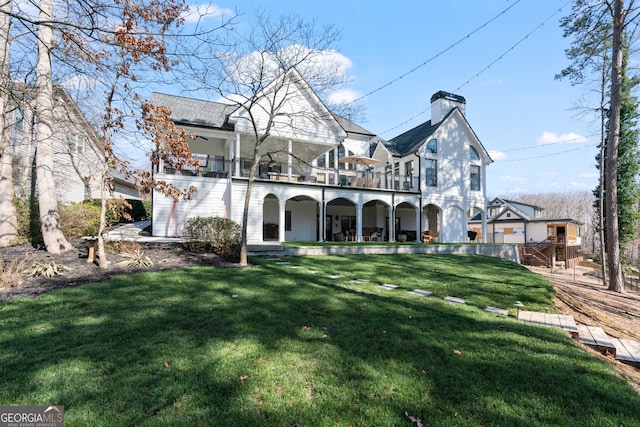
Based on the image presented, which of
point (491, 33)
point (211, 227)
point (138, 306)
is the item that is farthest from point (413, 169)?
point (138, 306)

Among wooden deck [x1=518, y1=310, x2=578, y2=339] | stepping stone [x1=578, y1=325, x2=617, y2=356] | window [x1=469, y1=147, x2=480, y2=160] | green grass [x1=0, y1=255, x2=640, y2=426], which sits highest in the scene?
window [x1=469, y1=147, x2=480, y2=160]

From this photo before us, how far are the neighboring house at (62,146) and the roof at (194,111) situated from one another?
4.62m

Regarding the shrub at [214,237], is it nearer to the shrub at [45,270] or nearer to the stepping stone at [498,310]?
the shrub at [45,270]

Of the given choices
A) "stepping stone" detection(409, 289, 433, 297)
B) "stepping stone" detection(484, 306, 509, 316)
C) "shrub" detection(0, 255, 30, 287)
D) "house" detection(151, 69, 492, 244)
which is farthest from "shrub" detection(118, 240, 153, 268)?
"stepping stone" detection(484, 306, 509, 316)

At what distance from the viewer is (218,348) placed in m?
3.28

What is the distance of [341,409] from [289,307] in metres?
2.54

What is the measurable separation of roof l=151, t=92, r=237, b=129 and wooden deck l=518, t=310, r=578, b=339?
1545cm

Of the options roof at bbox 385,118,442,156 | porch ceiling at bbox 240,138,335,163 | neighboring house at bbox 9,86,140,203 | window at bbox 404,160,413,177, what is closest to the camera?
neighboring house at bbox 9,86,140,203

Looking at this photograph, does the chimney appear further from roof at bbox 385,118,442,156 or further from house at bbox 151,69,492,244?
roof at bbox 385,118,442,156

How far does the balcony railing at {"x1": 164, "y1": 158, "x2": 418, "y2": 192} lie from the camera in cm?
1603

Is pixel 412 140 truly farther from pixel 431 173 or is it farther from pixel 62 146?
pixel 62 146

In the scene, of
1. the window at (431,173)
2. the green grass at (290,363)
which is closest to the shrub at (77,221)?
the green grass at (290,363)

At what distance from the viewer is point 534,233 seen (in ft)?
A: 99.4

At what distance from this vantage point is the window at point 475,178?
20.9 metres
